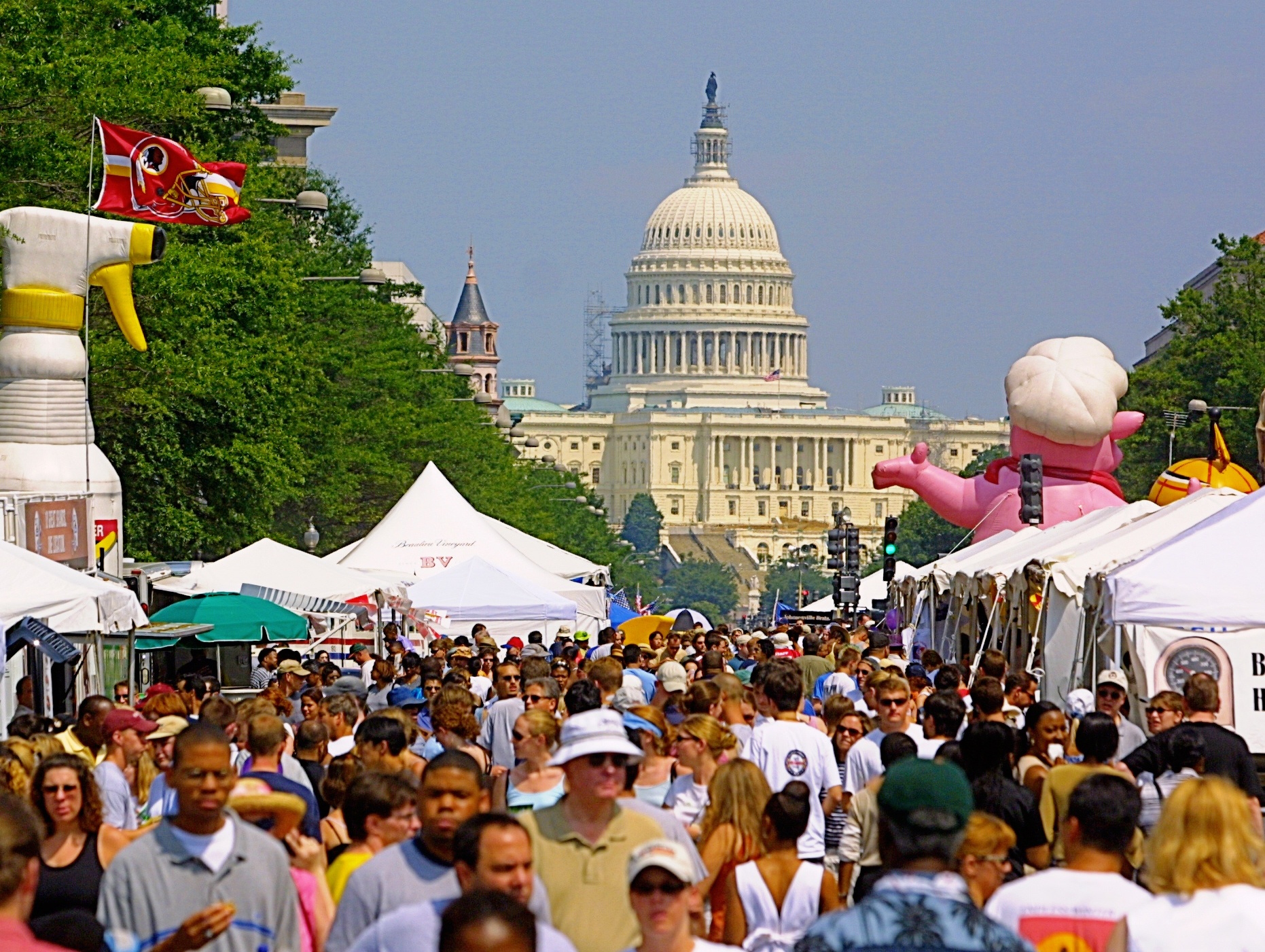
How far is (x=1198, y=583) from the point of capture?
696 inches

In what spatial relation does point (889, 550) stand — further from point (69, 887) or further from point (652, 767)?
point (69, 887)

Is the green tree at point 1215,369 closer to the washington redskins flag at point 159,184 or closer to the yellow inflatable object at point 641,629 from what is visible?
the yellow inflatable object at point 641,629

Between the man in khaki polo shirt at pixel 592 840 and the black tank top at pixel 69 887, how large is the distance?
1.31m

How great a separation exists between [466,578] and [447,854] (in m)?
23.8

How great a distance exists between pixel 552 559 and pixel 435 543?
8629 millimetres

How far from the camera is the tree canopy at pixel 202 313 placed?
2898 cm

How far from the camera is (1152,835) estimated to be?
6730 millimetres

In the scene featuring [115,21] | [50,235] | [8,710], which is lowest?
[8,710]

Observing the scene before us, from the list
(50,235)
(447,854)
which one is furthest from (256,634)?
(447,854)

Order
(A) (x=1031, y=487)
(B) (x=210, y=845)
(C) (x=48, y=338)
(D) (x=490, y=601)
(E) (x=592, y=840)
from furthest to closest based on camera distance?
(D) (x=490, y=601)
(A) (x=1031, y=487)
(C) (x=48, y=338)
(E) (x=592, y=840)
(B) (x=210, y=845)

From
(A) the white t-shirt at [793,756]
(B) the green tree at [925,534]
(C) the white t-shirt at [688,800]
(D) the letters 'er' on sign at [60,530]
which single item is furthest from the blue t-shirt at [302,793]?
(B) the green tree at [925,534]

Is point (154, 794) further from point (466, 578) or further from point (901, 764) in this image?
point (466, 578)

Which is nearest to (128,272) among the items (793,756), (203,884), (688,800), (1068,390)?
(1068,390)

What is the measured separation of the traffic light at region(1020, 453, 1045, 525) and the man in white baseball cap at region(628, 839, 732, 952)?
75.1 feet
